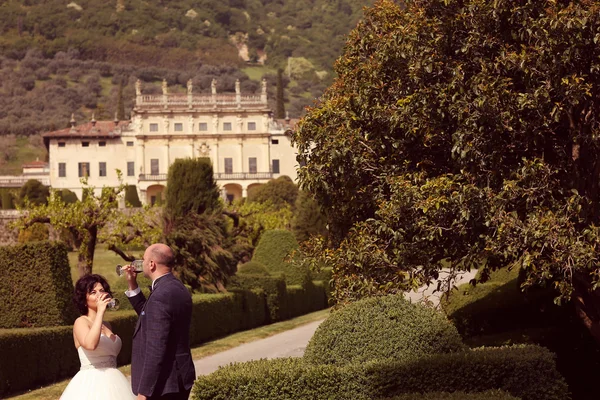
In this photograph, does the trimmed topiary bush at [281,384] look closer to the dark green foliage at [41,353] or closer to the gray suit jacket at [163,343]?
the gray suit jacket at [163,343]

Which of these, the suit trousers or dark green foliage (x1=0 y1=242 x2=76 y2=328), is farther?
dark green foliage (x1=0 y1=242 x2=76 y2=328)

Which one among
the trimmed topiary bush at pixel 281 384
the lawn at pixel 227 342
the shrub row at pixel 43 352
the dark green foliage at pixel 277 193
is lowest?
the lawn at pixel 227 342

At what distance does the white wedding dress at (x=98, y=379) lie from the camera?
20.2 feet

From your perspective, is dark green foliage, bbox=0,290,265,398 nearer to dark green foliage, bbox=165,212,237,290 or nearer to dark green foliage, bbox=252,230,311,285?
dark green foliage, bbox=165,212,237,290

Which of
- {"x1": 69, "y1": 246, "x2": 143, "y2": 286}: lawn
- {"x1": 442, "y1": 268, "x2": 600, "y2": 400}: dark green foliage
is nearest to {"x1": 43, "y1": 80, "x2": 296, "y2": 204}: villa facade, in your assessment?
{"x1": 69, "y1": 246, "x2": 143, "y2": 286}: lawn

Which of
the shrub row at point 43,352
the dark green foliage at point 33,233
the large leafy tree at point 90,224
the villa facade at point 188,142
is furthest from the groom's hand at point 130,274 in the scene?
the villa facade at point 188,142

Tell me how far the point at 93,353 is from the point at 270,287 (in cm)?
1776

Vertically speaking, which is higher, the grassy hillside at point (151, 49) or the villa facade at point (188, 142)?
the grassy hillside at point (151, 49)

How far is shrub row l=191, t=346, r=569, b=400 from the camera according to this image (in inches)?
296

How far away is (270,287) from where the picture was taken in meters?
23.9

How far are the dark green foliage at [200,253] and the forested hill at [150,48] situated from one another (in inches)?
3971

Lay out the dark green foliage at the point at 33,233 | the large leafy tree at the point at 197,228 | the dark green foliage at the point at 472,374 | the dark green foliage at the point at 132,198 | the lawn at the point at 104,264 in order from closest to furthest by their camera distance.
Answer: the dark green foliage at the point at 472,374 < the large leafy tree at the point at 197,228 < the lawn at the point at 104,264 < the dark green foliage at the point at 33,233 < the dark green foliage at the point at 132,198

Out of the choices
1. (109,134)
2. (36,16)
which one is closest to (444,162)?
(109,134)

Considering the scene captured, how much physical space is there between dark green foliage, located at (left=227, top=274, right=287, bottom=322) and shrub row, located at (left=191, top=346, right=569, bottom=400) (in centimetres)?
1567
